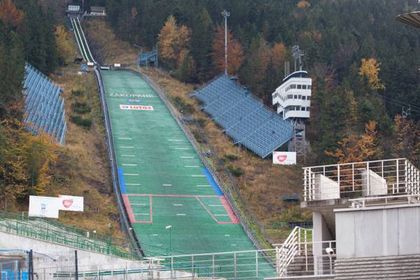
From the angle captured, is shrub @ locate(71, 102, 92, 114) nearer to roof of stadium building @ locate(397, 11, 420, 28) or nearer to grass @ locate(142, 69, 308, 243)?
grass @ locate(142, 69, 308, 243)

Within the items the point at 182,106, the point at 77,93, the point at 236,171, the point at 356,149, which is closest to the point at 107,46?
the point at 182,106

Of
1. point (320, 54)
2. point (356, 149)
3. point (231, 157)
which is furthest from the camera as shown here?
point (320, 54)

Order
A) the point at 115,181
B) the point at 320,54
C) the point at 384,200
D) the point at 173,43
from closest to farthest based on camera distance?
the point at 384,200 < the point at 115,181 < the point at 320,54 < the point at 173,43

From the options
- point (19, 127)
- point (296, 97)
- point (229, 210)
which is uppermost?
point (296, 97)

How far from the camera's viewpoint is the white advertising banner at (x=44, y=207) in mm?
60844

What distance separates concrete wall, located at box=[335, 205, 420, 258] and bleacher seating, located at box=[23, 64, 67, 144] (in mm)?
54467

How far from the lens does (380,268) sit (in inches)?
914

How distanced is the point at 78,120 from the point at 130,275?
46.5 metres

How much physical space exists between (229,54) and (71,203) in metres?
43.4

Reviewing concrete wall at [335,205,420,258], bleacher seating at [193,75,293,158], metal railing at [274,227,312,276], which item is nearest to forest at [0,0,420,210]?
bleacher seating at [193,75,293,158]

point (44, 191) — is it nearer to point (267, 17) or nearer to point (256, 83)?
point (256, 83)

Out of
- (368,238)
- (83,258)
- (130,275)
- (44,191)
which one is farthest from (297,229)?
(44,191)

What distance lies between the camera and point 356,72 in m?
99.0

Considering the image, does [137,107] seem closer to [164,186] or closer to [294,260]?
[164,186]
